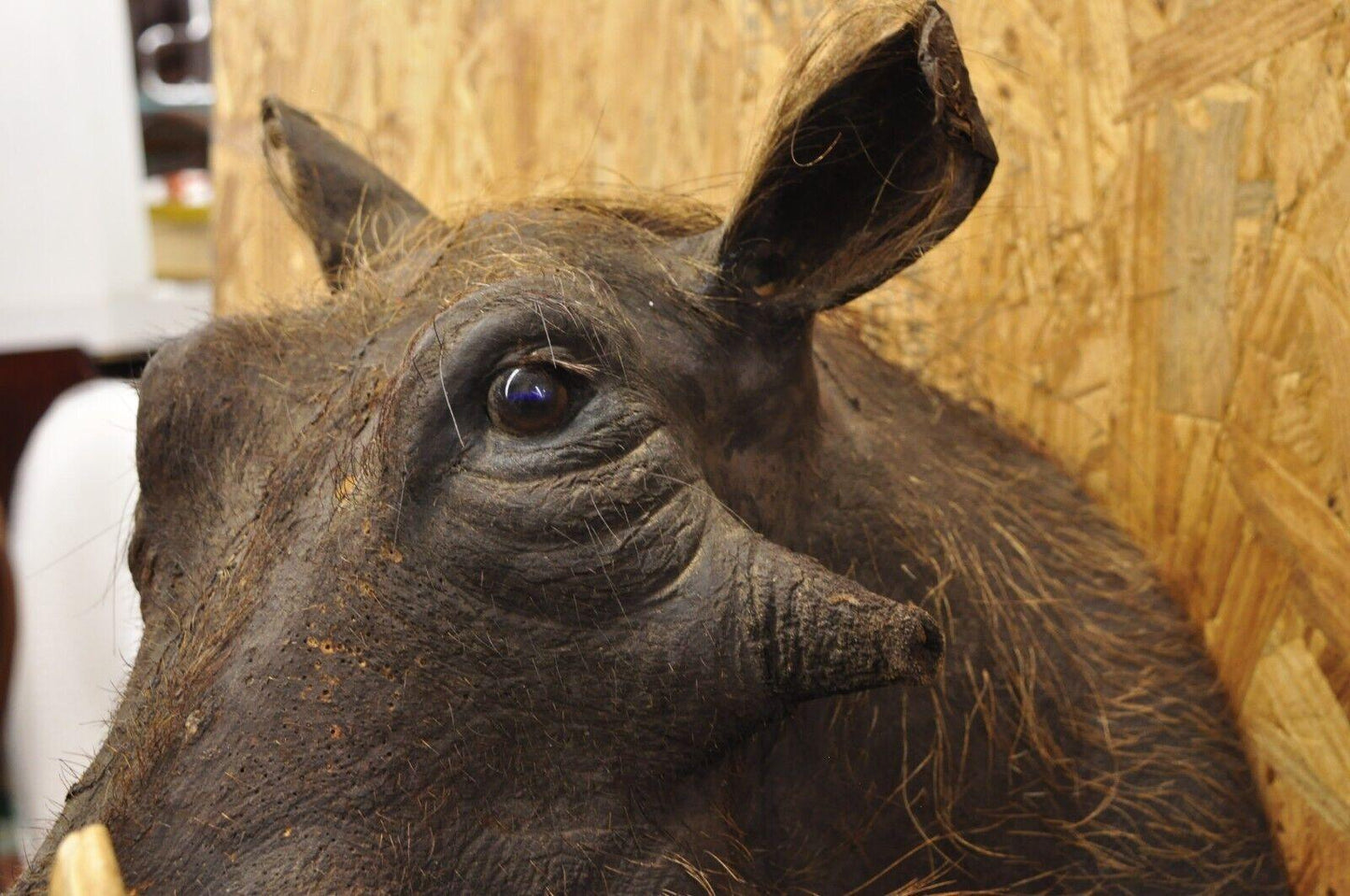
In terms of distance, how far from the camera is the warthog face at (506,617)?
933 millimetres

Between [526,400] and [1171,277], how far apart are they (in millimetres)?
872

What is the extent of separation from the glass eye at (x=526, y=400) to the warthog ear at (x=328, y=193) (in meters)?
0.53

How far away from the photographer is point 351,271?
1312mm

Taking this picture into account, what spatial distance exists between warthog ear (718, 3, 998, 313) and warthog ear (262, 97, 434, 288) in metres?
0.51

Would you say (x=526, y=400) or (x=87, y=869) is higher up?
(x=526, y=400)

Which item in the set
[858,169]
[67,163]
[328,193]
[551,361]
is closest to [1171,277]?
[858,169]

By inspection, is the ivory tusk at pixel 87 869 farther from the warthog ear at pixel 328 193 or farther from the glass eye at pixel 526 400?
the warthog ear at pixel 328 193

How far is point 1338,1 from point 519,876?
1121 millimetres

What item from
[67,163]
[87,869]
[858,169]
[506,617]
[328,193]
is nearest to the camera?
[87,869]

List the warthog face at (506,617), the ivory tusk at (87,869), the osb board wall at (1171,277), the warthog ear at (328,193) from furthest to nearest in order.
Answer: the warthog ear at (328,193) → the osb board wall at (1171,277) → the warthog face at (506,617) → the ivory tusk at (87,869)

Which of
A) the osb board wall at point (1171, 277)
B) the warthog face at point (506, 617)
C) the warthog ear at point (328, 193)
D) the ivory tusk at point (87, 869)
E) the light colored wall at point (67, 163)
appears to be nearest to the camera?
the ivory tusk at point (87, 869)

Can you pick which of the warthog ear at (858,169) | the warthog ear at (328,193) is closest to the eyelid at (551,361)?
the warthog ear at (858,169)

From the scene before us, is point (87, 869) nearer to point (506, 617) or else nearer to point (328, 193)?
point (506, 617)

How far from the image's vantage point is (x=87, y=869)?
2.59 ft
